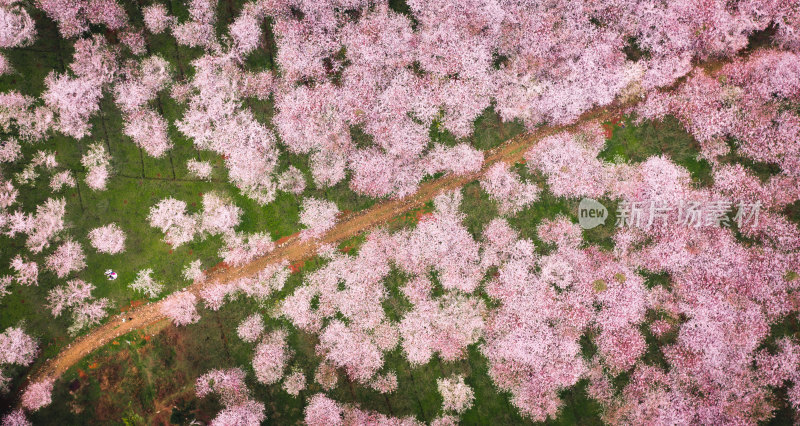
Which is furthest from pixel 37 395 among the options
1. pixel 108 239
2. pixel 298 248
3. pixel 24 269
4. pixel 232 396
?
pixel 298 248

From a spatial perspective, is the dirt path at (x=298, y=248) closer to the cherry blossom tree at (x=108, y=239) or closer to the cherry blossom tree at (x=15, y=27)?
the cherry blossom tree at (x=108, y=239)

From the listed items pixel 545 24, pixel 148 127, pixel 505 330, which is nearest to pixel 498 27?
pixel 545 24

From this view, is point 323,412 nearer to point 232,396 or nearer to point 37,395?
point 232,396

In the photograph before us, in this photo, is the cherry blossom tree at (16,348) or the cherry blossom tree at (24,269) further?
the cherry blossom tree at (24,269)

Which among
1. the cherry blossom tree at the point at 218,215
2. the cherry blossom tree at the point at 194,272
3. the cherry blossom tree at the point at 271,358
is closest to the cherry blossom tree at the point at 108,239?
the cherry blossom tree at the point at 194,272

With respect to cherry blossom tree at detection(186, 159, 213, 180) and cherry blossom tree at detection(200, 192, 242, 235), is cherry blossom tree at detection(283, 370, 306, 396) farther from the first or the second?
cherry blossom tree at detection(186, 159, 213, 180)

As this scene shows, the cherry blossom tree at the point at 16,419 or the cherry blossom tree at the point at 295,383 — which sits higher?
the cherry blossom tree at the point at 16,419
